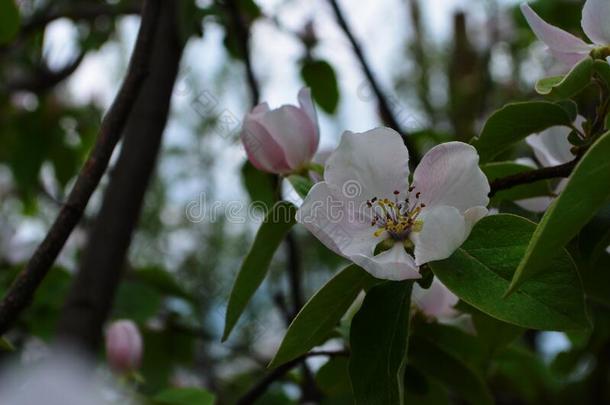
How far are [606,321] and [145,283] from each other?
0.70 m

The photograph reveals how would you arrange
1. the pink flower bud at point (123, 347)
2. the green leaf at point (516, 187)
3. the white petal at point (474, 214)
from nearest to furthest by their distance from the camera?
the white petal at point (474, 214) → the green leaf at point (516, 187) → the pink flower bud at point (123, 347)

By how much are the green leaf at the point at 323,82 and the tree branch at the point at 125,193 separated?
195 millimetres

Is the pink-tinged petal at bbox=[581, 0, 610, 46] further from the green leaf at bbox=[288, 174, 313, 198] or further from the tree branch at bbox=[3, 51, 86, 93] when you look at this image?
the tree branch at bbox=[3, 51, 86, 93]

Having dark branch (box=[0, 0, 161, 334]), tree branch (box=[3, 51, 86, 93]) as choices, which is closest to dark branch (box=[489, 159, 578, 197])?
dark branch (box=[0, 0, 161, 334])

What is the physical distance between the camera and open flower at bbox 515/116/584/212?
0.66m

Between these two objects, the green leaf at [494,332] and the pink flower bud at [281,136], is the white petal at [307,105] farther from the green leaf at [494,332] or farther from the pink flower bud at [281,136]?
the green leaf at [494,332]

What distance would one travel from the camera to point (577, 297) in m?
0.49

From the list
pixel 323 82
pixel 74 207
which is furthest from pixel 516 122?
pixel 323 82

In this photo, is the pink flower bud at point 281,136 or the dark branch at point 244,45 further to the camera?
the dark branch at point 244,45

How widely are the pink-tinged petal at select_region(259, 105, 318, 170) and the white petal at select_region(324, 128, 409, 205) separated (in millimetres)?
120

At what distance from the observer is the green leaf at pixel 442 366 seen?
2.28 ft

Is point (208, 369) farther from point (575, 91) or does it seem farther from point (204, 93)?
point (575, 91)

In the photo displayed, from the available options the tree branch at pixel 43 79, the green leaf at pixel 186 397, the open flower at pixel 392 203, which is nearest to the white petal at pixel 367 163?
the open flower at pixel 392 203

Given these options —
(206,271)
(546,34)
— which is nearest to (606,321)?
(546,34)
